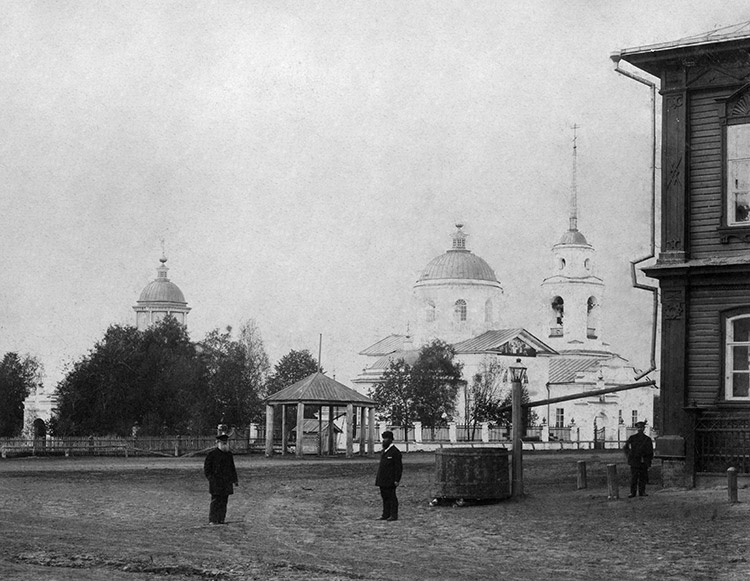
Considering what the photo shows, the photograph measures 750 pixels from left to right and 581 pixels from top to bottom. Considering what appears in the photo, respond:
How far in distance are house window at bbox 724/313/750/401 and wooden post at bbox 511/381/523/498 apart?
3.92m

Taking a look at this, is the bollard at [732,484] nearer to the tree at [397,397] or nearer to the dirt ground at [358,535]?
the dirt ground at [358,535]

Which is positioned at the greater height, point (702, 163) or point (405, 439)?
point (702, 163)

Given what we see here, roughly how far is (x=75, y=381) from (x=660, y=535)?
5241 cm

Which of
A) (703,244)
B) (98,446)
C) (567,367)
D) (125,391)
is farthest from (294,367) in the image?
(703,244)

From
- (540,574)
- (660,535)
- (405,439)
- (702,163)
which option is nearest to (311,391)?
(405,439)

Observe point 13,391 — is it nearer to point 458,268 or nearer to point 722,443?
point 458,268

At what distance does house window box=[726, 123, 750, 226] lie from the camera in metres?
25.5

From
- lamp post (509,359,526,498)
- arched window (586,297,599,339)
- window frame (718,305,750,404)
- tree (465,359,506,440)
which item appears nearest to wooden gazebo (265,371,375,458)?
lamp post (509,359,526,498)

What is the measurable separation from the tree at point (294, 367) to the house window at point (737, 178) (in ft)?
234

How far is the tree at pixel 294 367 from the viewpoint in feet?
322

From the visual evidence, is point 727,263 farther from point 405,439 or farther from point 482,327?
point 482,327

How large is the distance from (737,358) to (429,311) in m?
72.7

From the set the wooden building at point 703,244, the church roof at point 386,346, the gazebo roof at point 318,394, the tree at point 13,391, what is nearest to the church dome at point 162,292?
the tree at point 13,391

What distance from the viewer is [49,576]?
42.6 ft
